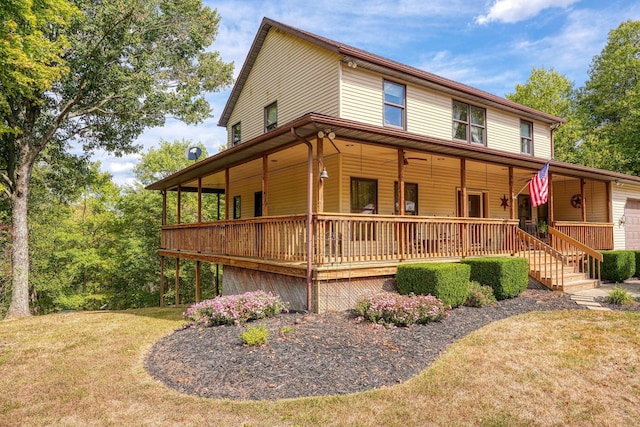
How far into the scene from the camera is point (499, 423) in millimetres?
4348

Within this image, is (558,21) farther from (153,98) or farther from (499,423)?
(499,423)

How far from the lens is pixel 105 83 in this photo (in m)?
17.6

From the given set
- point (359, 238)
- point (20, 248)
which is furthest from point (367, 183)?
point (20, 248)

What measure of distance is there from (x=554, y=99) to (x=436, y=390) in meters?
37.1

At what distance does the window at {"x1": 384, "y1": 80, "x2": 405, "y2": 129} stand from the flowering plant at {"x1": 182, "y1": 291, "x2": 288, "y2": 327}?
24.3ft

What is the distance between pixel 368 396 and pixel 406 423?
76 centimetres

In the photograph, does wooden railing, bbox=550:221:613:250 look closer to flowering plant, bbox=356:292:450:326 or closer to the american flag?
the american flag

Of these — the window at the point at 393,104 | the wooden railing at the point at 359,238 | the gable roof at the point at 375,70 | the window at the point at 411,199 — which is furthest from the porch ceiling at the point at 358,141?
the window at the point at 411,199

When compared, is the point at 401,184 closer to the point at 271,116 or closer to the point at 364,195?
the point at 364,195

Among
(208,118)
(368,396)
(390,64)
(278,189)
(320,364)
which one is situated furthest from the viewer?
(208,118)

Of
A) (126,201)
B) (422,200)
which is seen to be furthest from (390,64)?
(126,201)

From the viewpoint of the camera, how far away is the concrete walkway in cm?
966

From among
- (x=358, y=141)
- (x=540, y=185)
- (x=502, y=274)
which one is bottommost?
(x=502, y=274)

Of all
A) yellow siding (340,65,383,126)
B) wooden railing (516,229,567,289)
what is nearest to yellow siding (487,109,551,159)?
wooden railing (516,229,567,289)
